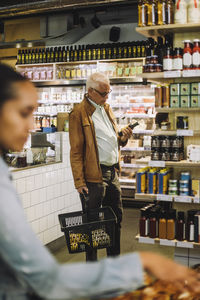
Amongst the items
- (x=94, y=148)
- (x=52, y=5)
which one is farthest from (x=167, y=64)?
(x=52, y=5)

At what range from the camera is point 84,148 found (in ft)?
12.3

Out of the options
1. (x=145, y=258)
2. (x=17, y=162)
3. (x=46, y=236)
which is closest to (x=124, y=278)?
(x=145, y=258)

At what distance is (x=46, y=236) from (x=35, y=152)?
104cm

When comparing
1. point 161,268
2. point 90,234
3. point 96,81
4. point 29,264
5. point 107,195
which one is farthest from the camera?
point 107,195

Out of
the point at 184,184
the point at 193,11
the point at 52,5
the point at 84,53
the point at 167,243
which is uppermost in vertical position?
the point at 52,5

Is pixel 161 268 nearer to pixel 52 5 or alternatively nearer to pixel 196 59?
pixel 196 59

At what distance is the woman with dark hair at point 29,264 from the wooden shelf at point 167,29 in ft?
8.96

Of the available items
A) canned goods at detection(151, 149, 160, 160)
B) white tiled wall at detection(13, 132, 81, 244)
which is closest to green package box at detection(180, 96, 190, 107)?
canned goods at detection(151, 149, 160, 160)

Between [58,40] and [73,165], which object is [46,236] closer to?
[73,165]

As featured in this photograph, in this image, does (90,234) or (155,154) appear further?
(155,154)

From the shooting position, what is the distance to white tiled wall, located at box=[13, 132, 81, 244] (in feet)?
14.2

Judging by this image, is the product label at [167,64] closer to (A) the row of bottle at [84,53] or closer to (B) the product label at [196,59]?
(B) the product label at [196,59]

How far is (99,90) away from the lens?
3.69m

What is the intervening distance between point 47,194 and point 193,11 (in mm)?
2688
